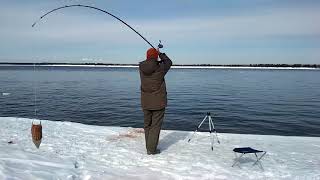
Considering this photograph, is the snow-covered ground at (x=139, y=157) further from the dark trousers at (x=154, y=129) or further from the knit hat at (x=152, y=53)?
the knit hat at (x=152, y=53)

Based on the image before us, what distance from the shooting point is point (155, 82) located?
8469 mm

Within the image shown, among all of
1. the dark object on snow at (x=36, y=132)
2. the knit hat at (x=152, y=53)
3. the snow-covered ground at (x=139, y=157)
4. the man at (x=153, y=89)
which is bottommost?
the snow-covered ground at (x=139, y=157)

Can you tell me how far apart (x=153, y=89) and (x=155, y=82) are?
0.16 meters

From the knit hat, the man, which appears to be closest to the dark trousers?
the man

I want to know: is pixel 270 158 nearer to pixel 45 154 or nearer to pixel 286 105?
A: pixel 45 154

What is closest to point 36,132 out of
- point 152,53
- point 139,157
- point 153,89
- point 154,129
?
point 139,157

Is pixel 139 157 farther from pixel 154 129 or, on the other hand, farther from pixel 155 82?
pixel 155 82

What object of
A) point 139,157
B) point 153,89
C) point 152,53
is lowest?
point 139,157

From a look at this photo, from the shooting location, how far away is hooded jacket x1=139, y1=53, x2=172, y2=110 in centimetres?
840

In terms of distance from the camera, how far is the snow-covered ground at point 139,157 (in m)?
7.16

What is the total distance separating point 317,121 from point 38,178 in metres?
17.0

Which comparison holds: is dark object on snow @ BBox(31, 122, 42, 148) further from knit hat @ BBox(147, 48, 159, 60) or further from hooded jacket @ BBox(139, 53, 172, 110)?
knit hat @ BBox(147, 48, 159, 60)

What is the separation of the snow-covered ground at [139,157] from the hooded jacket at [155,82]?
109 cm

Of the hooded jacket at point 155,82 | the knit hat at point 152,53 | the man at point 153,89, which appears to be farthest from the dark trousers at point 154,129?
the knit hat at point 152,53
